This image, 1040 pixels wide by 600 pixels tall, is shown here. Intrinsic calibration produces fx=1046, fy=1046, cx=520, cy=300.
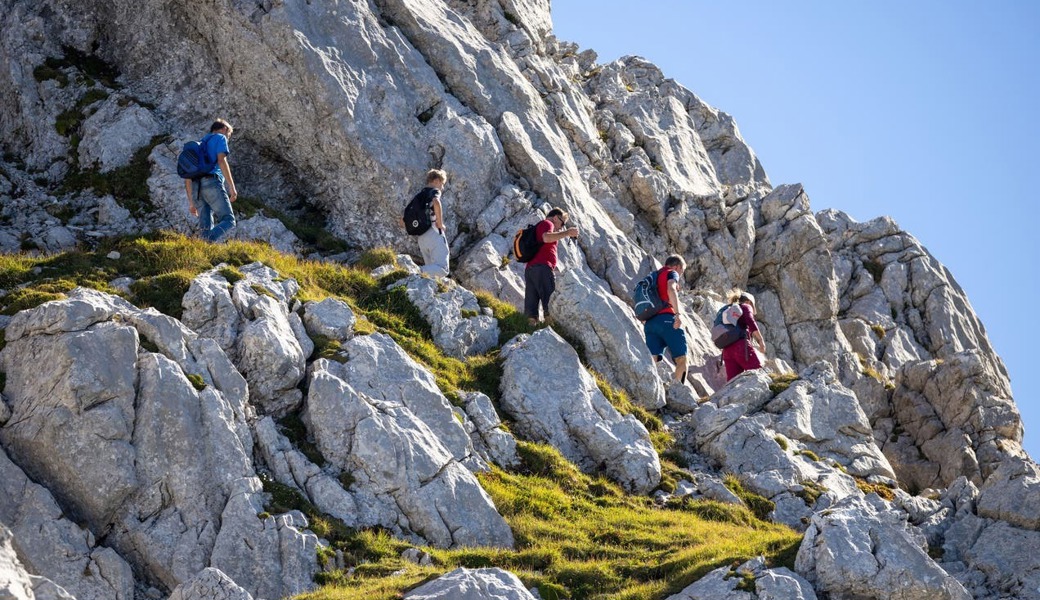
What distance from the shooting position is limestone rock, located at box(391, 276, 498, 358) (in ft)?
85.7

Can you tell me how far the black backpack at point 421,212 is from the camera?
28609 mm

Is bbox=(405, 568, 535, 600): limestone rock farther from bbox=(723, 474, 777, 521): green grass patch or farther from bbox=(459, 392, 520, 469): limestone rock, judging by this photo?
bbox=(723, 474, 777, 521): green grass patch

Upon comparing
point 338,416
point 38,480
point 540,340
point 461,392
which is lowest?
point 38,480

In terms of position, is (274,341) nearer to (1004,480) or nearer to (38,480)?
(38,480)

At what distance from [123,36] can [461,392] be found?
1906 centimetres

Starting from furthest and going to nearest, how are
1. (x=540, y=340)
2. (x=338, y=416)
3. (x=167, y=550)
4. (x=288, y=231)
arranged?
(x=288, y=231), (x=540, y=340), (x=338, y=416), (x=167, y=550)

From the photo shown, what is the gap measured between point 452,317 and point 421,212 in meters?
3.61

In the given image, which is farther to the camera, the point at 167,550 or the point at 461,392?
the point at 461,392

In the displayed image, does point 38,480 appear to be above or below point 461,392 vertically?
below

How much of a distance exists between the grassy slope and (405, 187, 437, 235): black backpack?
1128mm

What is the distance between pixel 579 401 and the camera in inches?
985

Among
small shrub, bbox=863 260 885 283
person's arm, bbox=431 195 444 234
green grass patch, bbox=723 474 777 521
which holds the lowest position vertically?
green grass patch, bbox=723 474 777 521

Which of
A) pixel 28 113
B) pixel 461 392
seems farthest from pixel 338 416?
pixel 28 113

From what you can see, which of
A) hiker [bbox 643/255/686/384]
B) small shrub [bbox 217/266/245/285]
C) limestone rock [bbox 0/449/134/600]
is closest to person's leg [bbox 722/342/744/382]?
hiker [bbox 643/255/686/384]
